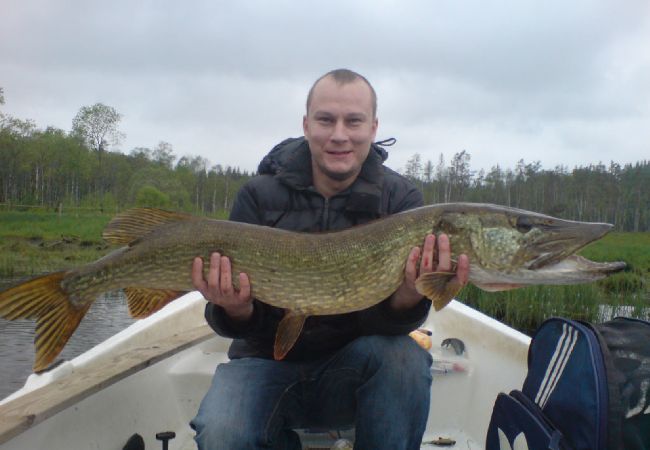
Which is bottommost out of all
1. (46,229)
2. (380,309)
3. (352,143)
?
(46,229)

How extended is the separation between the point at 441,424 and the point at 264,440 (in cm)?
127

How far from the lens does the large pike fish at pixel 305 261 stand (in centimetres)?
192

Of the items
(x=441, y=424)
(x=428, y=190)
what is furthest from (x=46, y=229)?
(x=428, y=190)

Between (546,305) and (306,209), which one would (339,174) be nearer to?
(306,209)

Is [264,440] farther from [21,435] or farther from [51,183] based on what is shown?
[51,183]

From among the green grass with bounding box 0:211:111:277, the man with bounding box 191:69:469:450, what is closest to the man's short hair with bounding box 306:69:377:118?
the man with bounding box 191:69:469:450

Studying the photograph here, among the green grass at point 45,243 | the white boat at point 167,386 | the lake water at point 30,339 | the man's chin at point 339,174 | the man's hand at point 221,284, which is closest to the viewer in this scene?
the white boat at point 167,386

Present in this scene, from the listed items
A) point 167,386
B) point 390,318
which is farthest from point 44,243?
point 390,318

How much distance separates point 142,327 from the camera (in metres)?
3.01

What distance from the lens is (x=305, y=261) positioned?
2035 millimetres

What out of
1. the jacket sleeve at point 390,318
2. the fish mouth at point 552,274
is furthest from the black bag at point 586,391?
the jacket sleeve at point 390,318

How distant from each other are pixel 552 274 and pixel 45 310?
1.76 meters

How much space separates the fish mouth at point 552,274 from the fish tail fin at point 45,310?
144cm

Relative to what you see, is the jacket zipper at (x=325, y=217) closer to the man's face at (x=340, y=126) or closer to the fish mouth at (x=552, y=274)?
the man's face at (x=340, y=126)
